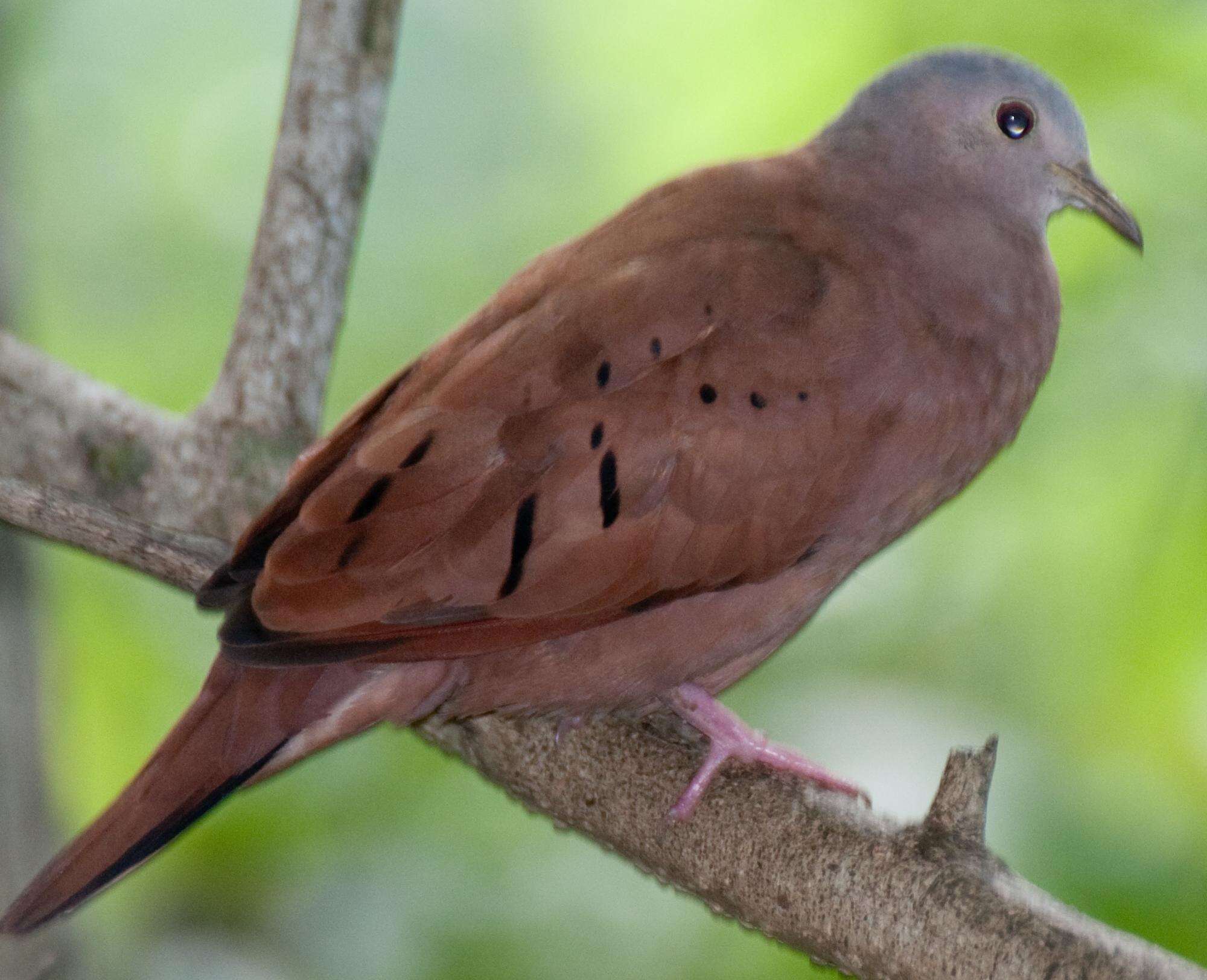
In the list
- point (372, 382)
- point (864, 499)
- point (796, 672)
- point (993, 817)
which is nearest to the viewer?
point (864, 499)

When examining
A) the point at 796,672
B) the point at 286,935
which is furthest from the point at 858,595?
the point at 286,935

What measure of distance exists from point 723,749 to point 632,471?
1.60 ft

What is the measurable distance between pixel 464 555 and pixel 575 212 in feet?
6.34

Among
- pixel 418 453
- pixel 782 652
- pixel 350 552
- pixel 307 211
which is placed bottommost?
pixel 782 652

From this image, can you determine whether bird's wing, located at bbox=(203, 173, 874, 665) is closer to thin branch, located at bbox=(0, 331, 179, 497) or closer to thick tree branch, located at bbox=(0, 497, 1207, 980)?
thick tree branch, located at bbox=(0, 497, 1207, 980)

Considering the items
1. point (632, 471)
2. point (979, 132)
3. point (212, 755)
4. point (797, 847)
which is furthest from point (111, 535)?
point (979, 132)

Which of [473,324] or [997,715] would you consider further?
[997,715]

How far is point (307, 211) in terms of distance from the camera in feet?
8.13

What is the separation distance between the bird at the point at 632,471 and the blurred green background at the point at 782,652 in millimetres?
852

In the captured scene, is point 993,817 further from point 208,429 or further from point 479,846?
point 208,429

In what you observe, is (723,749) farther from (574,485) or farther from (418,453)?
(418,453)

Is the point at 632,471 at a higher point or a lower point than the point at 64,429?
higher

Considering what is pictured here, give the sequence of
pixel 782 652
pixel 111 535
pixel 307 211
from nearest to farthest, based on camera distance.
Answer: pixel 111 535
pixel 307 211
pixel 782 652

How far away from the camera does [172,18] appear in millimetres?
3752
